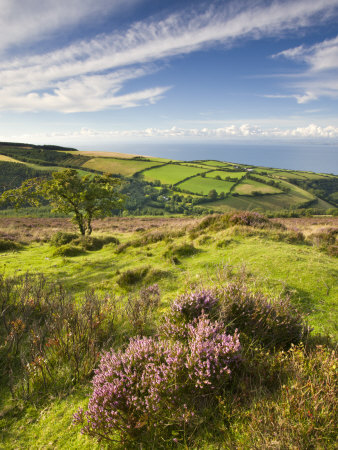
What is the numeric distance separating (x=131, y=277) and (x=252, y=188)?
104297mm

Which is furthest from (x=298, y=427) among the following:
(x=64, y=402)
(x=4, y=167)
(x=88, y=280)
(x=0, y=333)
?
(x=4, y=167)

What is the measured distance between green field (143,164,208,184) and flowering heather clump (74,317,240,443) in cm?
10891

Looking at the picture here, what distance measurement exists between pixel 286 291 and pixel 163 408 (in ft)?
15.6

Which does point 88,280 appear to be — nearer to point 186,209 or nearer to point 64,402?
point 64,402

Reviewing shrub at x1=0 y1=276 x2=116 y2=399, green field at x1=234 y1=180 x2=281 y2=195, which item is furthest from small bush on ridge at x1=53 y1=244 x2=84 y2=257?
green field at x1=234 y1=180 x2=281 y2=195

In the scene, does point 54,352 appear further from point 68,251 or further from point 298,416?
point 68,251

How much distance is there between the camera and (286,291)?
243 inches

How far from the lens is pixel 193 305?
15.0 ft

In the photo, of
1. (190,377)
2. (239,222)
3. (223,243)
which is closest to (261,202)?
(239,222)

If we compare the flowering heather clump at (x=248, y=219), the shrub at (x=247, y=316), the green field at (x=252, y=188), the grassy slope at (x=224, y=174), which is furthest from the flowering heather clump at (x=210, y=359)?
the grassy slope at (x=224, y=174)

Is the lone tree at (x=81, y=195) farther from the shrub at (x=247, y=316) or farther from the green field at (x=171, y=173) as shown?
the green field at (x=171, y=173)

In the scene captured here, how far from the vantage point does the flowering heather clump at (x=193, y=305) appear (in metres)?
4.52

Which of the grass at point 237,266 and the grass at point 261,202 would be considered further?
the grass at point 261,202

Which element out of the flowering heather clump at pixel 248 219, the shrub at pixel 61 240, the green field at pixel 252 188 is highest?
the green field at pixel 252 188
